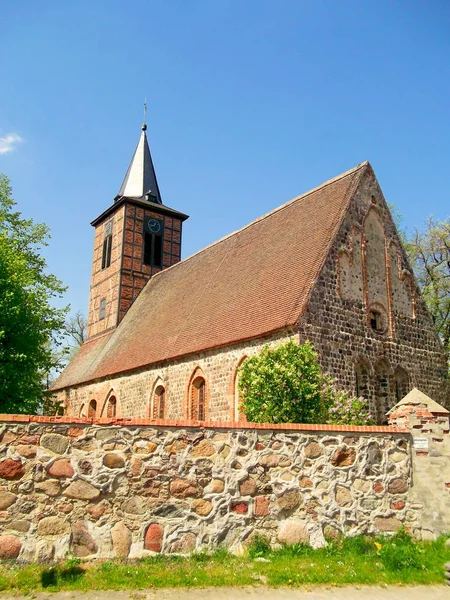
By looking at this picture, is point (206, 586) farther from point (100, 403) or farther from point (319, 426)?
point (100, 403)

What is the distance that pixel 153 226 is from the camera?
108 ft

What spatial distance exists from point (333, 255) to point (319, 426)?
9357 mm

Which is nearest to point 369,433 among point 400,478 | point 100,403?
point 400,478

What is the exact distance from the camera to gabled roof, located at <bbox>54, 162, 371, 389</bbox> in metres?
16.4

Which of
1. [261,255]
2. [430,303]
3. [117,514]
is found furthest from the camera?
[430,303]

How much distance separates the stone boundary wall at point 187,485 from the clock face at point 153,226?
26.2m

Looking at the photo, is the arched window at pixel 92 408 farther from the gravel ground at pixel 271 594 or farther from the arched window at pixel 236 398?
the gravel ground at pixel 271 594

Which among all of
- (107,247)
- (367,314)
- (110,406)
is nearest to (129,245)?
(107,247)

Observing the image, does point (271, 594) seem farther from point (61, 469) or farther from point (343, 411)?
point (343, 411)

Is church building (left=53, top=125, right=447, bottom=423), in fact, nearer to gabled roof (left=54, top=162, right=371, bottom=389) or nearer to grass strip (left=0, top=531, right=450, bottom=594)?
gabled roof (left=54, top=162, right=371, bottom=389)

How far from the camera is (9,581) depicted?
18.5 ft

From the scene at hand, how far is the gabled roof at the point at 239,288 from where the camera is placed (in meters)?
16.4

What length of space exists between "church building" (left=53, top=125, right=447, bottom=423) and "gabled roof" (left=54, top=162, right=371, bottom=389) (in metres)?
0.06

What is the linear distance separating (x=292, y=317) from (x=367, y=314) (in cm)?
336
